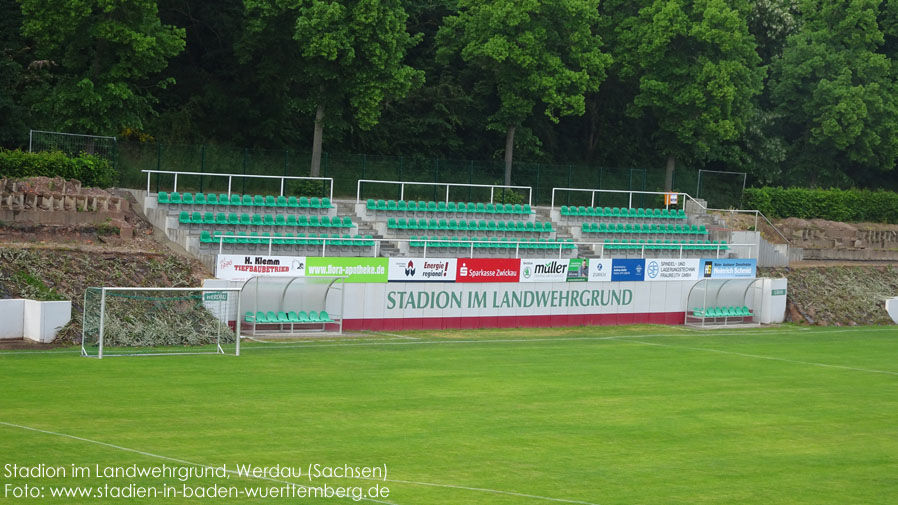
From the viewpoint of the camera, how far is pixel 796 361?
89.9 feet

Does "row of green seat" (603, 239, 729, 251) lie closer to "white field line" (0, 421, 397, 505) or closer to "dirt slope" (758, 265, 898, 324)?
"dirt slope" (758, 265, 898, 324)

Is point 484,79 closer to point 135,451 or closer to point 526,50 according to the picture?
point 526,50

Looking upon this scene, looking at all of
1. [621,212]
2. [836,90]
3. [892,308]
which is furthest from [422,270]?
[836,90]

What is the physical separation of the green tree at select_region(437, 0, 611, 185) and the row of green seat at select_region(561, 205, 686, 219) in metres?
5.99

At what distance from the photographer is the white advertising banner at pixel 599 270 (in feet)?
113

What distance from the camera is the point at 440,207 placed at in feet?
124

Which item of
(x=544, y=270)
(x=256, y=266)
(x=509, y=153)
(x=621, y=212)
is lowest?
(x=256, y=266)

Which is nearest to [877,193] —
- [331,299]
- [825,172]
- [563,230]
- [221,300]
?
[825,172]

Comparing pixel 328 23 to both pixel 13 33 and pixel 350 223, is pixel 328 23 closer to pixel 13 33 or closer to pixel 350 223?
pixel 350 223

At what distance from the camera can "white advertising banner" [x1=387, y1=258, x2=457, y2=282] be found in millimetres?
30562

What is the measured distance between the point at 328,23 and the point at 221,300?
1680cm

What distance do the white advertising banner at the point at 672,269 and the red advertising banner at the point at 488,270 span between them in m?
5.65

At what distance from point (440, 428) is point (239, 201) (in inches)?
724

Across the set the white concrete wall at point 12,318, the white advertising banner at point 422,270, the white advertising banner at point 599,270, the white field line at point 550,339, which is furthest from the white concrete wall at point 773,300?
the white concrete wall at point 12,318
